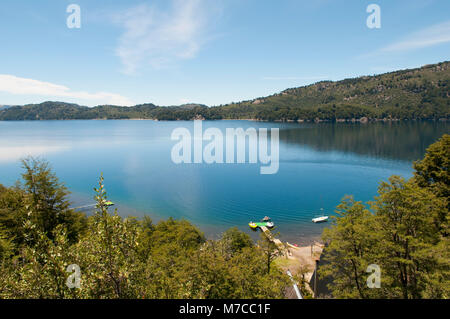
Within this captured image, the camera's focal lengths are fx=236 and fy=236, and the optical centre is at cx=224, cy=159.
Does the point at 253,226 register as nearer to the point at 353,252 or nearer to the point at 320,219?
the point at 320,219

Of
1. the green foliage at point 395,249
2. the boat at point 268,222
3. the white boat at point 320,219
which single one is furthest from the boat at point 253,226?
the green foliage at point 395,249

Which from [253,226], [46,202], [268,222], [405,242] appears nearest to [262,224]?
[268,222]

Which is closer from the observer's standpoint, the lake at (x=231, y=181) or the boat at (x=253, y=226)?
the boat at (x=253, y=226)

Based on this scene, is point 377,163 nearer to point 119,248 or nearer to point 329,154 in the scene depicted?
point 329,154

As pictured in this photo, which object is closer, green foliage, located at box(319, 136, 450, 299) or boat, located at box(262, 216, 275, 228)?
green foliage, located at box(319, 136, 450, 299)

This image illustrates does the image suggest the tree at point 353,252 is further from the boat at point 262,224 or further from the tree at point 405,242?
the boat at point 262,224

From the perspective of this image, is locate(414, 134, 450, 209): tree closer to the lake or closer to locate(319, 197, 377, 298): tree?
locate(319, 197, 377, 298): tree

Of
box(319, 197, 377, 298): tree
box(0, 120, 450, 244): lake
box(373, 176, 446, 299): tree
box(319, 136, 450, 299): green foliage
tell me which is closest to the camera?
box(319, 136, 450, 299): green foliage

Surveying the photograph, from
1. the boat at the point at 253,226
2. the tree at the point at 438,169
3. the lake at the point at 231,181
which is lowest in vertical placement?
the boat at the point at 253,226

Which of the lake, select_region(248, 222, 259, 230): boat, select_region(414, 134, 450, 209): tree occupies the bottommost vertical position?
select_region(248, 222, 259, 230): boat

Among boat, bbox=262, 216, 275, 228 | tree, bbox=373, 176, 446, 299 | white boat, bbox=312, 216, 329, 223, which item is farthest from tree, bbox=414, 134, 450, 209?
boat, bbox=262, 216, 275, 228

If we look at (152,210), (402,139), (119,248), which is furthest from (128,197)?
(402,139)

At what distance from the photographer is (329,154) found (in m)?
107
